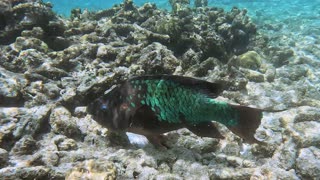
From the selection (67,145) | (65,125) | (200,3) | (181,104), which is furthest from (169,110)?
(200,3)

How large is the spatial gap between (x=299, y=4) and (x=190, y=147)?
76.1 feet

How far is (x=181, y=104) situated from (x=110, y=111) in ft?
2.89

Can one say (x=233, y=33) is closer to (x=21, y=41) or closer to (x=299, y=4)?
(x=21, y=41)

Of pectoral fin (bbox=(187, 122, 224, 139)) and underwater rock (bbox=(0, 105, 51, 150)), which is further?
underwater rock (bbox=(0, 105, 51, 150))

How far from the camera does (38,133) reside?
12.6ft

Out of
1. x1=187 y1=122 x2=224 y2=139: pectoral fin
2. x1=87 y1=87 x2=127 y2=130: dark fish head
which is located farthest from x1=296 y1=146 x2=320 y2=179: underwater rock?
x1=87 y1=87 x2=127 y2=130: dark fish head

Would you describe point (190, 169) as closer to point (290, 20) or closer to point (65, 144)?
point (65, 144)

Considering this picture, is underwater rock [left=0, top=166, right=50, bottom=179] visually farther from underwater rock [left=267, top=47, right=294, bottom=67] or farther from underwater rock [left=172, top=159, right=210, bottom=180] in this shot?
underwater rock [left=267, top=47, right=294, bottom=67]

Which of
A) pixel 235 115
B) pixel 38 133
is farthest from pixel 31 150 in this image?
pixel 235 115

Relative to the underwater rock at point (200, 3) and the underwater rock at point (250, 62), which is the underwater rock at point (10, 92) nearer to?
the underwater rock at point (250, 62)

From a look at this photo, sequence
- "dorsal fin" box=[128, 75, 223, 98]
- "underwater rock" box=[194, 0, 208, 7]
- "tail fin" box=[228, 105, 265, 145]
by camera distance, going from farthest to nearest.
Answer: "underwater rock" box=[194, 0, 208, 7]
"dorsal fin" box=[128, 75, 223, 98]
"tail fin" box=[228, 105, 265, 145]

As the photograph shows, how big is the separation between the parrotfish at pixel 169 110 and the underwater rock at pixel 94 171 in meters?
0.62

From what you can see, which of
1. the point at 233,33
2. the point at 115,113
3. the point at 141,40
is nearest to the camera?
the point at 115,113

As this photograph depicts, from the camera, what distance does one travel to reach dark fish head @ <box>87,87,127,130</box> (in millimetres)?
3449
